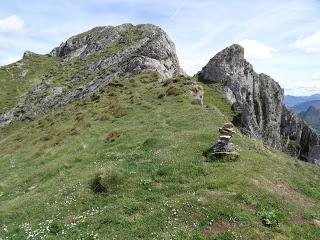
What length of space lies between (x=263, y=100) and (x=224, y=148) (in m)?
62.3

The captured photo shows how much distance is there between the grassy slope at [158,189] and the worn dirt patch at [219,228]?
5cm

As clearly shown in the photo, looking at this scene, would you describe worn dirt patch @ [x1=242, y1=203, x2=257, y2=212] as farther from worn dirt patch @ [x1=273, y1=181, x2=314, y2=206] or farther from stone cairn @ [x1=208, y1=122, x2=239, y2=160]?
stone cairn @ [x1=208, y1=122, x2=239, y2=160]

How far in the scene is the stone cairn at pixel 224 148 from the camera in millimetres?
30288

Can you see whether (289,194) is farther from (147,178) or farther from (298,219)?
(147,178)

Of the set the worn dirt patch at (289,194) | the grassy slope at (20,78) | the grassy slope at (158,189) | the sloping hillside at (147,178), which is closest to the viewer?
the grassy slope at (158,189)

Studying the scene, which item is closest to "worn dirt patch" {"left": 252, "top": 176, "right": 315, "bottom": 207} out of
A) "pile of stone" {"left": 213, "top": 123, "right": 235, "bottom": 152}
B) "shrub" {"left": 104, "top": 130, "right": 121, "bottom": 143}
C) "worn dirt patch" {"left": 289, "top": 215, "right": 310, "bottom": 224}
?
"worn dirt patch" {"left": 289, "top": 215, "right": 310, "bottom": 224}

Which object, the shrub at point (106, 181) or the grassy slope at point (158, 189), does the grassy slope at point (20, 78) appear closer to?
the grassy slope at point (158, 189)

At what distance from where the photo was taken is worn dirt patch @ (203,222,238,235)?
829 inches

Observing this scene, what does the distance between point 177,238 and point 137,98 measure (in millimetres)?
39379

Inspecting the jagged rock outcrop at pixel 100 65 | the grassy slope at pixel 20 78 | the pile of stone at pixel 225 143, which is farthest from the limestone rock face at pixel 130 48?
the pile of stone at pixel 225 143

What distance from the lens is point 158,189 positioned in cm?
2634

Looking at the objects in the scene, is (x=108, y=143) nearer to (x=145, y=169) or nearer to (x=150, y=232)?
(x=145, y=169)

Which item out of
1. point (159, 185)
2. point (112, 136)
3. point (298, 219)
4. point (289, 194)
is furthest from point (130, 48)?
point (298, 219)

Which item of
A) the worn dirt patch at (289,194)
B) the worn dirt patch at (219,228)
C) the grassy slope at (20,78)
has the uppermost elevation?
the grassy slope at (20,78)
